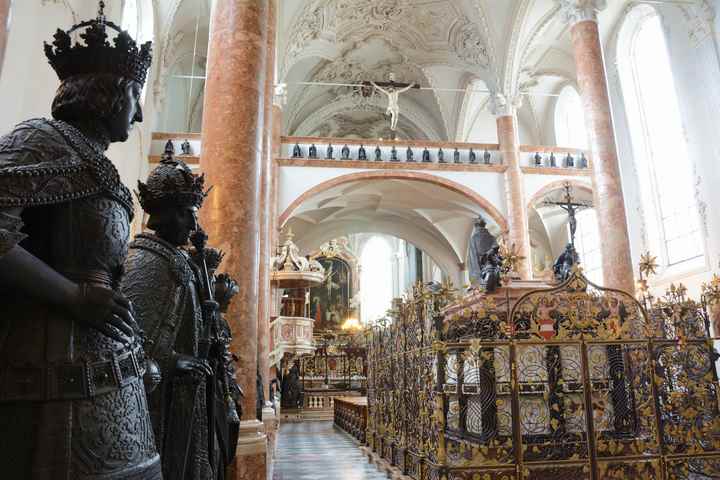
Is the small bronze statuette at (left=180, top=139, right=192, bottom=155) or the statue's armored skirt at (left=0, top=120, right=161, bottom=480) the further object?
the small bronze statuette at (left=180, top=139, right=192, bottom=155)

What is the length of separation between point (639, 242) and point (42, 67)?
12.7 m

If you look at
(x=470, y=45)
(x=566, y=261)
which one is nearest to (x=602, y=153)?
(x=566, y=261)

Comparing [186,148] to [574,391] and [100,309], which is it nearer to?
[574,391]

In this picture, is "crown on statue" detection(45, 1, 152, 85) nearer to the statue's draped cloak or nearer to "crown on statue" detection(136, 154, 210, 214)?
"crown on statue" detection(136, 154, 210, 214)

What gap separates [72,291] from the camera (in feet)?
4.04

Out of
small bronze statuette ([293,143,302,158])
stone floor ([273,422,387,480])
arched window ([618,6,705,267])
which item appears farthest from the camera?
small bronze statuette ([293,143,302,158])

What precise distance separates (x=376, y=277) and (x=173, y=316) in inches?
1051

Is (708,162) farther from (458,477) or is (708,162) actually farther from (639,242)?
(458,477)

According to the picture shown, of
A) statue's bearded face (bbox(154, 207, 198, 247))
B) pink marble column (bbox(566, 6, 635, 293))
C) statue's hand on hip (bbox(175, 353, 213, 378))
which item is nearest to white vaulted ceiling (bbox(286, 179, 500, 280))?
pink marble column (bbox(566, 6, 635, 293))

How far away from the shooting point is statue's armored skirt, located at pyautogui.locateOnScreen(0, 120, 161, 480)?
3.88 ft

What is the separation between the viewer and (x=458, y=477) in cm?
404

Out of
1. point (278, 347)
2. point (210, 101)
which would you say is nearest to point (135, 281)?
point (210, 101)

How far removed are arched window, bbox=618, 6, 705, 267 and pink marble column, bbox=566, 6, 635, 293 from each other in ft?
11.5

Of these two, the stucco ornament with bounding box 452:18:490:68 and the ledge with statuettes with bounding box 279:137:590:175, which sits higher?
the stucco ornament with bounding box 452:18:490:68
